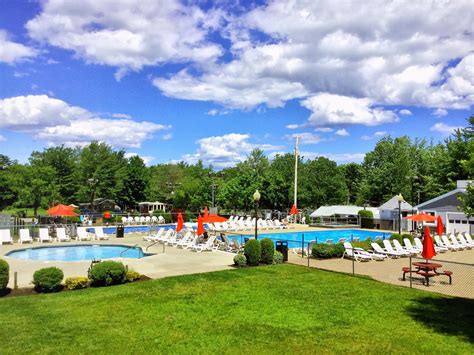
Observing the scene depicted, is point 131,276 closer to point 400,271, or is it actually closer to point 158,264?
point 158,264

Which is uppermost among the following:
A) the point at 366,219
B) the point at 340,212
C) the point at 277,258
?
the point at 340,212

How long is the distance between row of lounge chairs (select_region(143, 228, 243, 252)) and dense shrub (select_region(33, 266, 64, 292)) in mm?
10074

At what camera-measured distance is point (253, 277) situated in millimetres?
15062

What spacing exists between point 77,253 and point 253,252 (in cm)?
1174

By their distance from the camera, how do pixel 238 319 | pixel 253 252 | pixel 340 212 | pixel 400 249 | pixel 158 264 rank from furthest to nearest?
1. pixel 340 212
2. pixel 400 249
3. pixel 158 264
4. pixel 253 252
5. pixel 238 319

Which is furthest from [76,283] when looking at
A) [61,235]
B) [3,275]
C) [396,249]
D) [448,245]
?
[448,245]

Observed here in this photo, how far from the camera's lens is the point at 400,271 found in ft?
55.7

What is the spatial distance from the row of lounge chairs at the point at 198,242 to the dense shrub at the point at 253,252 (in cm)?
415

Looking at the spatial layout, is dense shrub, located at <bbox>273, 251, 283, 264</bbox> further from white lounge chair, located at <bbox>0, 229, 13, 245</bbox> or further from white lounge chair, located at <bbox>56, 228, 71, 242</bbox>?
white lounge chair, located at <bbox>0, 229, 13, 245</bbox>

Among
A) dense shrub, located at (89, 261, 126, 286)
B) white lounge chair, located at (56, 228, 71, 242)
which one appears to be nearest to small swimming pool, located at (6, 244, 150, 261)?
white lounge chair, located at (56, 228, 71, 242)

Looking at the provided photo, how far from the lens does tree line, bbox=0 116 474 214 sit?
145ft

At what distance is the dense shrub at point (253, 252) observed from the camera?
57.4ft

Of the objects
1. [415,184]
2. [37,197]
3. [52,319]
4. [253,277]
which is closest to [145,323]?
[52,319]

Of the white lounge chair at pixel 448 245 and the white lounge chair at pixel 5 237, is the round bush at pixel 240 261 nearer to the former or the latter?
the white lounge chair at pixel 448 245
